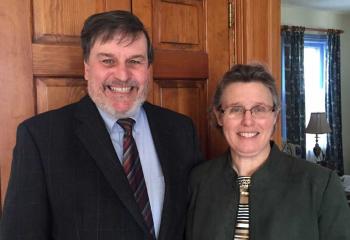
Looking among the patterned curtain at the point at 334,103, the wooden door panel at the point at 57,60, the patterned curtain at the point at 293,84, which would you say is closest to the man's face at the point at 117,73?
the wooden door panel at the point at 57,60

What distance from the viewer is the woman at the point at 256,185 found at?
3.82ft

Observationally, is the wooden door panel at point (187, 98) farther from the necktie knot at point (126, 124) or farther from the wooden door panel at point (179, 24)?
the necktie knot at point (126, 124)

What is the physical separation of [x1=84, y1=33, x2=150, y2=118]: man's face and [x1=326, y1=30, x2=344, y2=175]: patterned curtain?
17.1ft

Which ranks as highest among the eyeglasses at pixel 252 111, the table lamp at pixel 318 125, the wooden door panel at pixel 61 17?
the wooden door panel at pixel 61 17

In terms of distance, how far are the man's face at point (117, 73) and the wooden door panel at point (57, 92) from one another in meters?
0.12

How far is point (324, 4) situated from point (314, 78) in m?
1.05

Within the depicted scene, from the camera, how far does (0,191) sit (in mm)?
1187

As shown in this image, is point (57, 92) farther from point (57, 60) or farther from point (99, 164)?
point (99, 164)

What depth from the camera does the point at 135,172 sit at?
1171 mm

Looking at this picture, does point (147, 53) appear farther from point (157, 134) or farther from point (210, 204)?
point (210, 204)

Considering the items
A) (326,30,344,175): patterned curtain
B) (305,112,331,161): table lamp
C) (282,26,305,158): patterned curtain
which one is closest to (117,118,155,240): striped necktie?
(305,112,331,161): table lamp

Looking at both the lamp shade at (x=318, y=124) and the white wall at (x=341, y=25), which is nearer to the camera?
the lamp shade at (x=318, y=124)

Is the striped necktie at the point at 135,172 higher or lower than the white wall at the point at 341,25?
lower

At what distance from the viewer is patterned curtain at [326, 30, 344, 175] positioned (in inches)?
230
